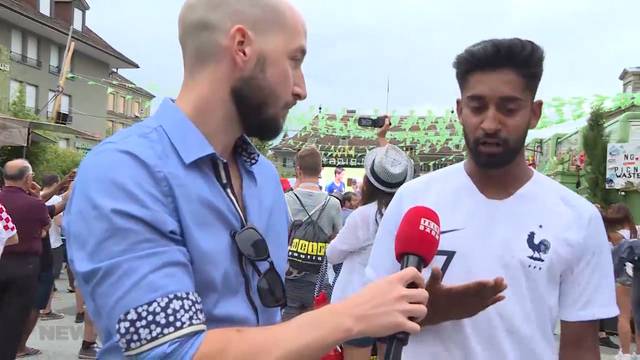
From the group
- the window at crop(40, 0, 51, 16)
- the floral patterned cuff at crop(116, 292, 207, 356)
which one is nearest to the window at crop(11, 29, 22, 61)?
the window at crop(40, 0, 51, 16)

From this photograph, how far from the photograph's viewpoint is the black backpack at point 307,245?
5.45 m

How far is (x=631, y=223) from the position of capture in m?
8.27

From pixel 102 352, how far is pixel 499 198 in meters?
1.42

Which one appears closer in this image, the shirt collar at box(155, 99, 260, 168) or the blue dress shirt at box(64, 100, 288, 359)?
the blue dress shirt at box(64, 100, 288, 359)

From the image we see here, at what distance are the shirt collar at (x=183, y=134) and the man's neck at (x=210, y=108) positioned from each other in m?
0.02

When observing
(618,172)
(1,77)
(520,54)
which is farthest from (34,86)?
(520,54)

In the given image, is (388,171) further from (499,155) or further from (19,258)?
(19,258)

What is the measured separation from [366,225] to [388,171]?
411mm

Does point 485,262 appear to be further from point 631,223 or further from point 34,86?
point 34,86

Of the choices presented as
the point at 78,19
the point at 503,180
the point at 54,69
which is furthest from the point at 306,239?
the point at 78,19

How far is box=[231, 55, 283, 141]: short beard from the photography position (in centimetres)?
142

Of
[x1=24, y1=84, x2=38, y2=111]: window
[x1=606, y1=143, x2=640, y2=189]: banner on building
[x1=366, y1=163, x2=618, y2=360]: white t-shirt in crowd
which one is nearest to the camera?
[x1=366, y1=163, x2=618, y2=360]: white t-shirt in crowd

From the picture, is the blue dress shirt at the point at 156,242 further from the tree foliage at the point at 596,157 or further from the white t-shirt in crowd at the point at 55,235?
the tree foliage at the point at 596,157

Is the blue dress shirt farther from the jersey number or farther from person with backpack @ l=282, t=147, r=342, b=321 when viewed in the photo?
person with backpack @ l=282, t=147, r=342, b=321
